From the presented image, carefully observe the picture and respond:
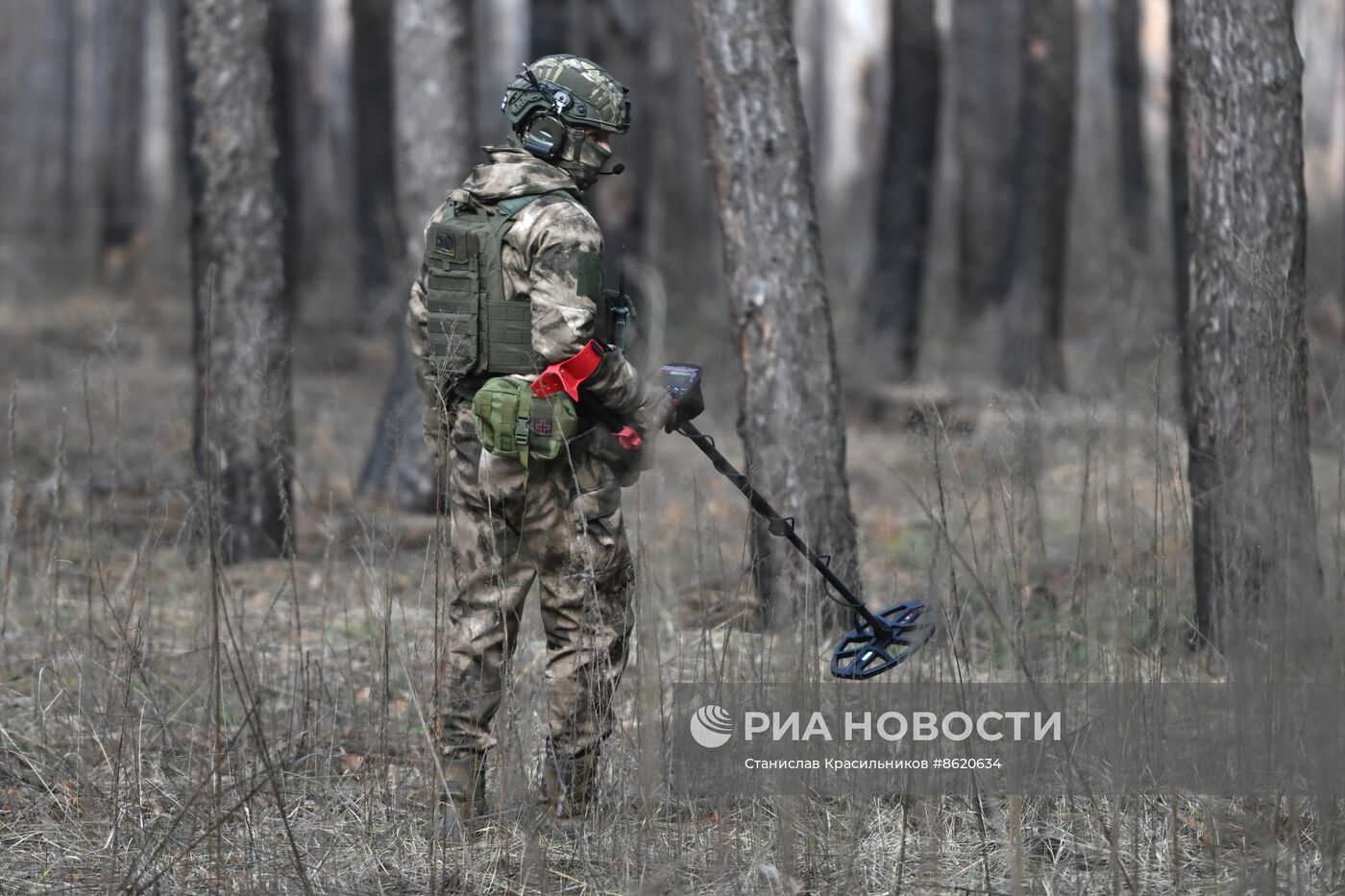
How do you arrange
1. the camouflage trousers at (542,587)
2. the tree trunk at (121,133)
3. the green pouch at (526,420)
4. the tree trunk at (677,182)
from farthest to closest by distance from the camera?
the tree trunk at (121,133)
the tree trunk at (677,182)
the camouflage trousers at (542,587)
the green pouch at (526,420)

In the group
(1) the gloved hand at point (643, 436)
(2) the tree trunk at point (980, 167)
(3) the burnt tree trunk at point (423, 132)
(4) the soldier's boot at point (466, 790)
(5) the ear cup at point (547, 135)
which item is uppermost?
(2) the tree trunk at point (980, 167)

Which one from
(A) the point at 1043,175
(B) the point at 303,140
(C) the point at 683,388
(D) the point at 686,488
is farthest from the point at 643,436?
(B) the point at 303,140

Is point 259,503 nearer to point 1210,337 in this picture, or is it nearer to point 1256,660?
point 1210,337

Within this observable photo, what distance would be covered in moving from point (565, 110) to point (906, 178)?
34.0 feet

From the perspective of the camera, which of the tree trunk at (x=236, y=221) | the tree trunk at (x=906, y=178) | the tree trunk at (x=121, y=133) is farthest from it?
the tree trunk at (x=121, y=133)

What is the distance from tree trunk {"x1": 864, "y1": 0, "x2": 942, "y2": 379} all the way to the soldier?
969 centimetres

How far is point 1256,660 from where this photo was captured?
366cm

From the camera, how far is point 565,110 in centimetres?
419

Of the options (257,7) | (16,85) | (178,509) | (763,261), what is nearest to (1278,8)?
(763,261)

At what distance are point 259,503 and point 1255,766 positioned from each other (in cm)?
528

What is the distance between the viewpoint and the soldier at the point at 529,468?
4.12 meters

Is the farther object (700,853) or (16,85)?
(16,85)

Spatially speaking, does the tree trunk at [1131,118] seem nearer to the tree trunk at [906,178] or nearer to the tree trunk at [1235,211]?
the tree trunk at [906,178]

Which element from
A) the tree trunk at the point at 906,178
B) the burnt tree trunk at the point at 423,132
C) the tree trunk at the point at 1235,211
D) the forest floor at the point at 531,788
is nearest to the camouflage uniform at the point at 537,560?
the forest floor at the point at 531,788
